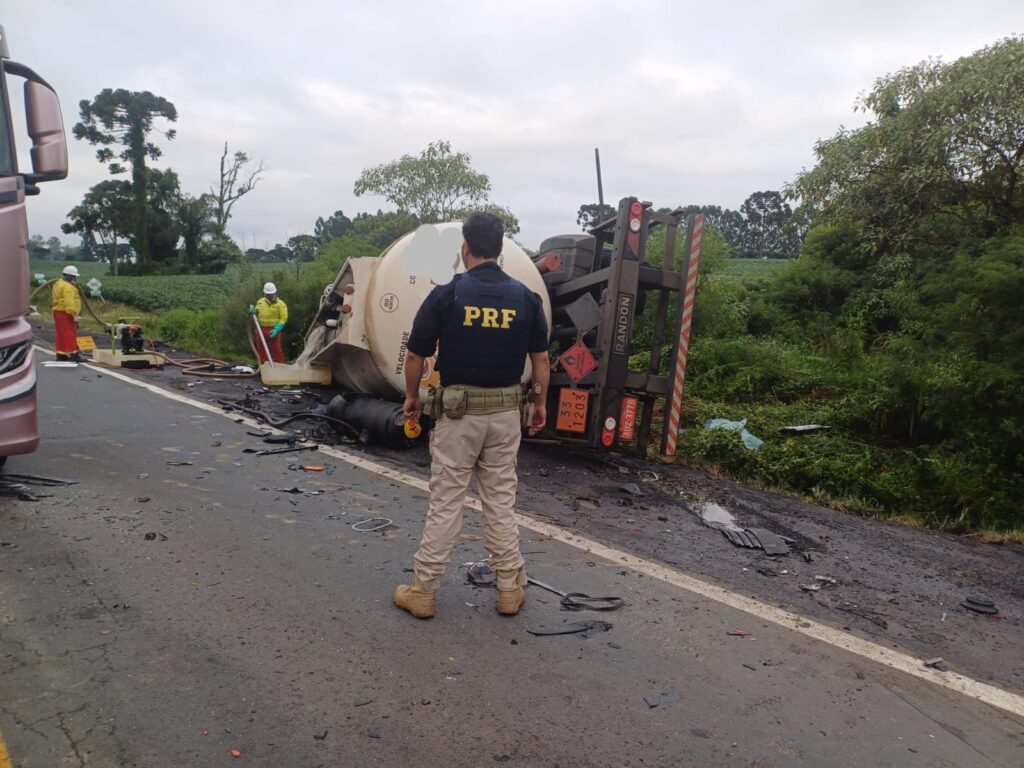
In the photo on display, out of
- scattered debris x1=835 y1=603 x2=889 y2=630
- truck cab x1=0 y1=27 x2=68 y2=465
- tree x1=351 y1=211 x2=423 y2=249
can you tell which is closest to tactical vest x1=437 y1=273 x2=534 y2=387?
scattered debris x1=835 y1=603 x2=889 y2=630

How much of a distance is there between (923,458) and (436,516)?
480 centimetres

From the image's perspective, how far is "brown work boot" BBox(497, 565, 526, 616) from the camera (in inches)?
132

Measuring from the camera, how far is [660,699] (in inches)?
107

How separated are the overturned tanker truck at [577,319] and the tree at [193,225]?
192ft

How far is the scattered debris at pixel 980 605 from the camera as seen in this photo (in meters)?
3.74

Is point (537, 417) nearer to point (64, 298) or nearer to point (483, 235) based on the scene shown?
point (483, 235)

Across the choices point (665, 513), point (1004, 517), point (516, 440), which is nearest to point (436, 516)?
point (516, 440)

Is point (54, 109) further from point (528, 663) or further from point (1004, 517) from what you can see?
point (1004, 517)

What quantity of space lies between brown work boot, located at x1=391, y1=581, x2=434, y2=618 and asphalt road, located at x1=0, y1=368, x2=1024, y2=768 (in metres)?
0.05

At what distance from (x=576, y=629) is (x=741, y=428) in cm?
450

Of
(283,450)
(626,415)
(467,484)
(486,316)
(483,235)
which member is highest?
(483,235)

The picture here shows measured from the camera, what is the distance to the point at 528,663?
9.66 feet

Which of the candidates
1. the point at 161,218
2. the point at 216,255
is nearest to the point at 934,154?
the point at 216,255

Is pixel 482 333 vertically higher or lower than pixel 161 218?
lower
